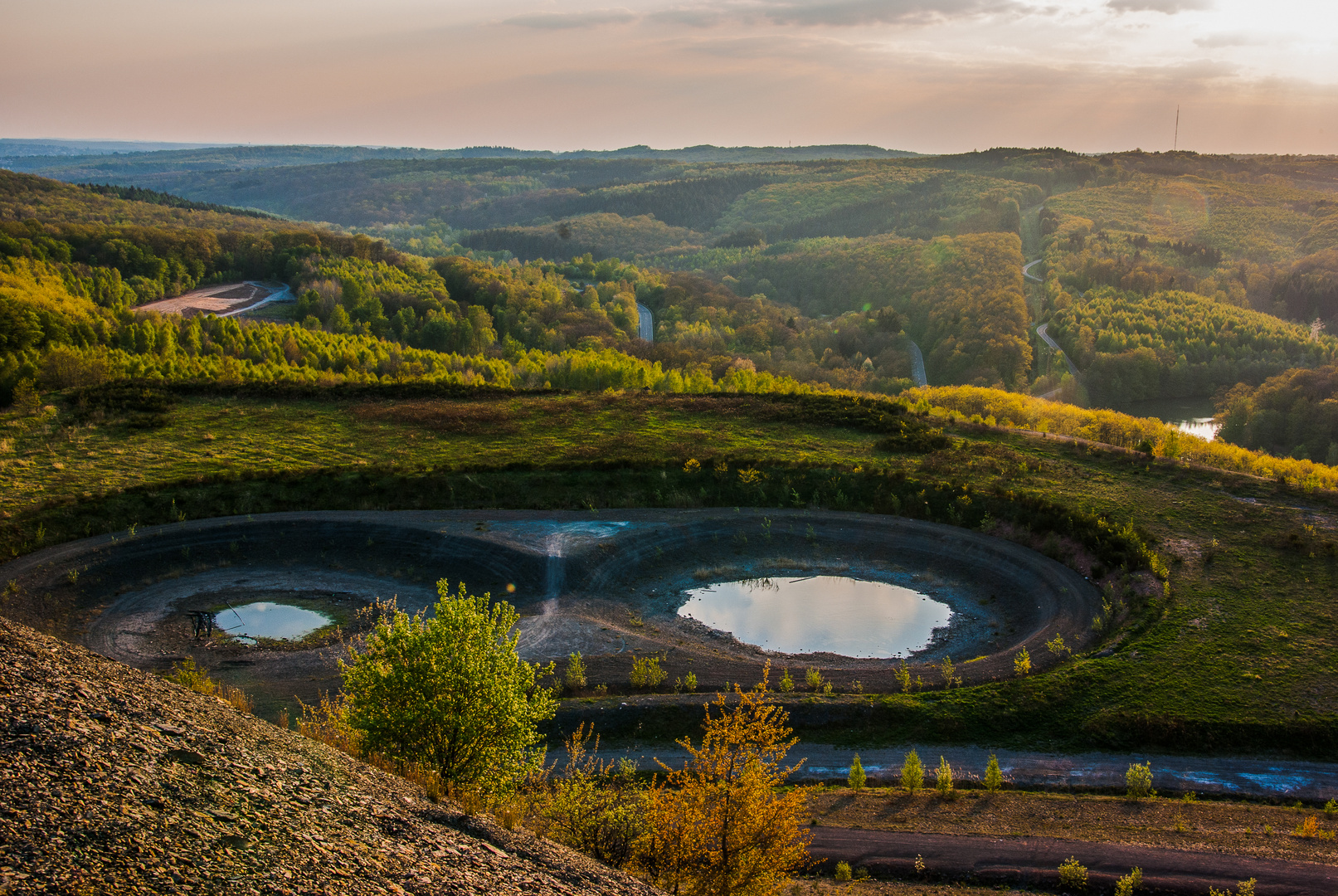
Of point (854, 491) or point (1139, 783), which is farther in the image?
point (854, 491)

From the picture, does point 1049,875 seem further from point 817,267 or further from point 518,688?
point 817,267

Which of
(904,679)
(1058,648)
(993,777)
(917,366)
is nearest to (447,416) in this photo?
(904,679)

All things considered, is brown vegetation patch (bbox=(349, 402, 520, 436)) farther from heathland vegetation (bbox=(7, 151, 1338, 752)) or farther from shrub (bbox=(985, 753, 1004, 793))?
shrub (bbox=(985, 753, 1004, 793))

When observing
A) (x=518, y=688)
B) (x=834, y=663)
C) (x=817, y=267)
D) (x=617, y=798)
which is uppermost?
(x=817, y=267)

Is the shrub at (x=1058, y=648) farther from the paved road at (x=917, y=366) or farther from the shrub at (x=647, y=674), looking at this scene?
the paved road at (x=917, y=366)

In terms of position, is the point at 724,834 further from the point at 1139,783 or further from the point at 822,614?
the point at 822,614

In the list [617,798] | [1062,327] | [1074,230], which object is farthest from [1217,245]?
[617,798]
